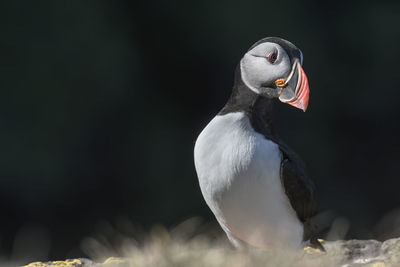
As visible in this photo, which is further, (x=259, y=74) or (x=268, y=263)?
(x=259, y=74)

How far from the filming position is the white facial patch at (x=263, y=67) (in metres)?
3.74

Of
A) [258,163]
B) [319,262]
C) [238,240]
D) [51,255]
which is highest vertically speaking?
[51,255]

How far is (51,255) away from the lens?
7340 mm

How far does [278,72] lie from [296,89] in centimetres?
13

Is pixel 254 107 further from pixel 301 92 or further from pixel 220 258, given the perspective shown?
pixel 220 258

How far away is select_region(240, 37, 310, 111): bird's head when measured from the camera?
3.69m

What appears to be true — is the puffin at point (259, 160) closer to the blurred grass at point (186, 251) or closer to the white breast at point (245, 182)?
the white breast at point (245, 182)

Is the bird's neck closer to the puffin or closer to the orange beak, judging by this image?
the puffin

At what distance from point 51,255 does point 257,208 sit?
160 inches

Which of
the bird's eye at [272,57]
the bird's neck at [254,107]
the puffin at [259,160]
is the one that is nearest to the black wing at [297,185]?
the puffin at [259,160]

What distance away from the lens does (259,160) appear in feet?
12.1

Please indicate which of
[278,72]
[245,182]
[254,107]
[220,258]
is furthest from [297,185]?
[220,258]

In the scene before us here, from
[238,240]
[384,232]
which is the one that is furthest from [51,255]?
[384,232]

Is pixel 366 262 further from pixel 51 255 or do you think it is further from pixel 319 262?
pixel 51 255
